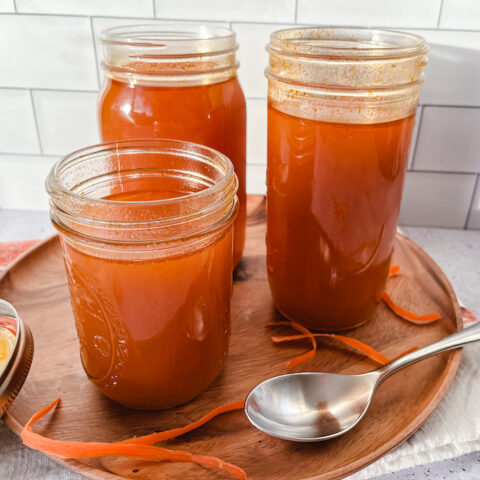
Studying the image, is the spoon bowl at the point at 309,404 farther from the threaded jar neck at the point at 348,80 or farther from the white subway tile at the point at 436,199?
the white subway tile at the point at 436,199

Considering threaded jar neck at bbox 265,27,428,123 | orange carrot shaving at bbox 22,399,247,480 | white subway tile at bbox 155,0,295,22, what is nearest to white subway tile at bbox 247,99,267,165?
white subway tile at bbox 155,0,295,22

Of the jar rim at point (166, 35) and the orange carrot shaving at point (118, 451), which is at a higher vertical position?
the jar rim at point (166, 35)

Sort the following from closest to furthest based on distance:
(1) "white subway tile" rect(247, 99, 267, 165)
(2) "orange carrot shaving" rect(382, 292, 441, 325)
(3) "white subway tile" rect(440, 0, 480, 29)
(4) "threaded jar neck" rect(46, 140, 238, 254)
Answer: (4) "threaded jar neck" rect(46, 140, 238, 254)
(2) "orange carrot shaving" rect(382, 292, 441, 325)
(3) "white subway tile" rect(440, 0, 480, 29)
(1) "white subway tile" rect(247, 99, 267, 165)

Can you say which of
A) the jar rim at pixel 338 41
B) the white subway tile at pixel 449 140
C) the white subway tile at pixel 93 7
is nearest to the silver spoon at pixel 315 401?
the jar rim at pixel 338 41

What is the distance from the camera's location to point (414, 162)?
948mm

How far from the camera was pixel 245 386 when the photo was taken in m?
0.56

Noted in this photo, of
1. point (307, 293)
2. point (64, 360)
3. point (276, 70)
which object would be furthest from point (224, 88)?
point (64, 360)

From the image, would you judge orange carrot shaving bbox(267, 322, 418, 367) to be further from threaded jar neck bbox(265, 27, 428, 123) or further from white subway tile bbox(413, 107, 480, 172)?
white subway tile bbox(413, 107, 480, 172)

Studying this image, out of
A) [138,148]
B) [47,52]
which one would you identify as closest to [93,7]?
[47,52]

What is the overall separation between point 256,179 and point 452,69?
0.39 m

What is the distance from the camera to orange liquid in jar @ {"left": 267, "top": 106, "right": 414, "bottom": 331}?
20.6 inches

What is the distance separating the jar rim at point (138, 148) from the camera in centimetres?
44

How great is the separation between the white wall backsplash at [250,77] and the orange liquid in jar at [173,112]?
0.90ft

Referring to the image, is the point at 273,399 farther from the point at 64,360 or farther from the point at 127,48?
the point at 127,48
